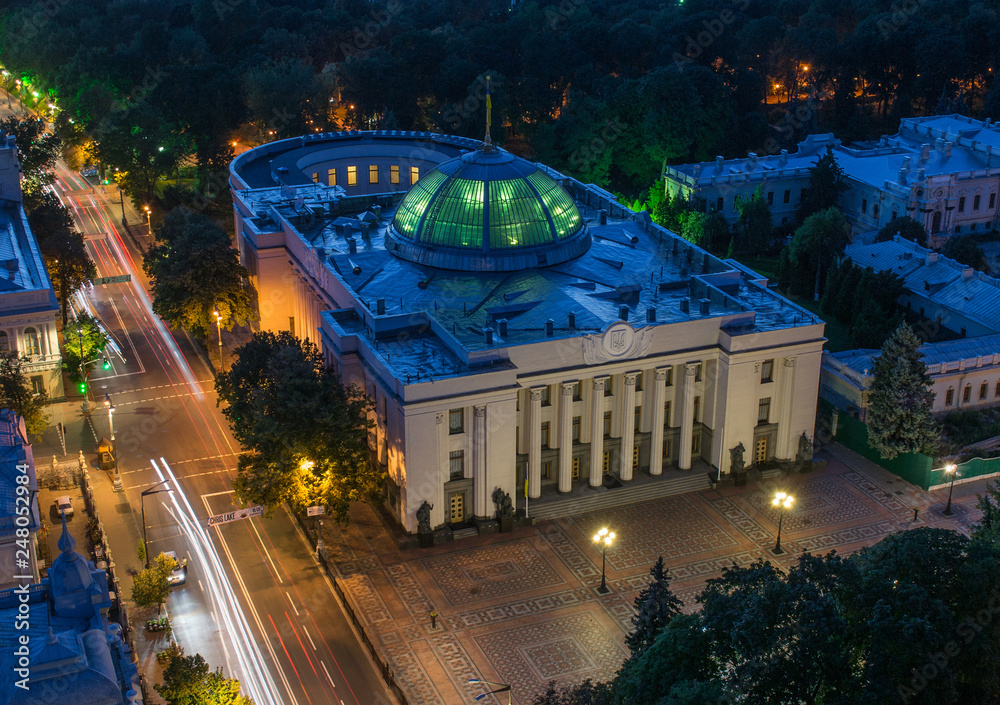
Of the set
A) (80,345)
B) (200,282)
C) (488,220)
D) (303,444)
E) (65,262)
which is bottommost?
(80,345)

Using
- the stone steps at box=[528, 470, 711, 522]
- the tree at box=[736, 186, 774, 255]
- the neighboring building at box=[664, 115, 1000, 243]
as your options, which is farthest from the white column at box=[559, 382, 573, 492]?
the neighboring building at box=[664, 115, 1000, 243]

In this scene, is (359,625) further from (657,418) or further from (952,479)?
(952,479)

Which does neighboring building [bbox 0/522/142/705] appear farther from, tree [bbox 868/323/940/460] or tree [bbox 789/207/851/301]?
tree [bbox 789/207/851/301]

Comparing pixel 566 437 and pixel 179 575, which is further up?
pixel 566 437

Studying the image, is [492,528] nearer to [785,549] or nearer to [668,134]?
[785,549]

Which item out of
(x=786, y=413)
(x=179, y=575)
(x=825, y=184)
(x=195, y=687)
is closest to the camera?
(x=195, y=687)

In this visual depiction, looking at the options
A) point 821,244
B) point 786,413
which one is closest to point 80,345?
point 786,413

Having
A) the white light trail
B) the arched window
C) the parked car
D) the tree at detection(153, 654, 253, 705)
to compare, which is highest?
the arched window
